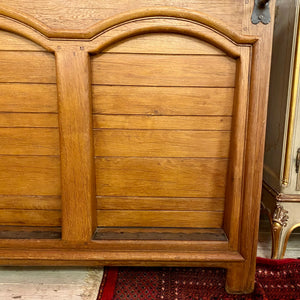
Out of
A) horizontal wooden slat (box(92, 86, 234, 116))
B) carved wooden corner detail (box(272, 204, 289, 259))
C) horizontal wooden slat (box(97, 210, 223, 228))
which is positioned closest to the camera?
horizontal wooden slat (box(92, 86, 234, 116))

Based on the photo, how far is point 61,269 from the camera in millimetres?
1318

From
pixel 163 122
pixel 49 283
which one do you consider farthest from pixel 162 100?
pixel 49 283

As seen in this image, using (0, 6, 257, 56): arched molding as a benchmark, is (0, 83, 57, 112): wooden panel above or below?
below

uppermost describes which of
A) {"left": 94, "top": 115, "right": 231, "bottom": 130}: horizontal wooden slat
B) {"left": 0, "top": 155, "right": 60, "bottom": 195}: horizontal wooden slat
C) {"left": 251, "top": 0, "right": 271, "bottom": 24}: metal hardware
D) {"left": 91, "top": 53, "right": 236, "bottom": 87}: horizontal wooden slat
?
{"left": 251, "top": 0, "right": 271, "bottom": 24}: metal hardware

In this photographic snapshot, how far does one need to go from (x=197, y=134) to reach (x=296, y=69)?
0.51 meters

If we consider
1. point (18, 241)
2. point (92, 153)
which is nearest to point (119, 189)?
point (92, 153)

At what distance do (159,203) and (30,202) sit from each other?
52 cm

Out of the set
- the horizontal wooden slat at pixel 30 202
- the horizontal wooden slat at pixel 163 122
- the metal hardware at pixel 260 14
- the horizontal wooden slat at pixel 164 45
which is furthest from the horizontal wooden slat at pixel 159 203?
the metal hardware at pixel 260 14

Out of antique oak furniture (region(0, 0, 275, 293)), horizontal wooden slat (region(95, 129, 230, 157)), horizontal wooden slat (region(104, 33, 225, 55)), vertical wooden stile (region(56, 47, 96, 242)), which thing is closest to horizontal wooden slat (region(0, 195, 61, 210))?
antique oak furniture (region(0, 0, 275, 293))

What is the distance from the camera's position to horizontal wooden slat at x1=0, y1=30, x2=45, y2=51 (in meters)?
1.07

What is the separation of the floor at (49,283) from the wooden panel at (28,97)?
69 centimetres

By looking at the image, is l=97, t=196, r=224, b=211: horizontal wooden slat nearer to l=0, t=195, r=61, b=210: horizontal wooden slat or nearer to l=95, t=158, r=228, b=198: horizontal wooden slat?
l=95, t=158, r=228, b=198: horizontal wooden slat

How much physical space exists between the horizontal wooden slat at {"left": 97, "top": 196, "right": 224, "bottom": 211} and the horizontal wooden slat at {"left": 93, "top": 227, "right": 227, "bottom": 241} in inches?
3.4

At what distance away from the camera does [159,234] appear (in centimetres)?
119
